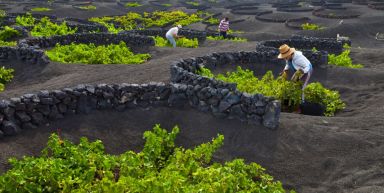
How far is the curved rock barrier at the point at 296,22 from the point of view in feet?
130

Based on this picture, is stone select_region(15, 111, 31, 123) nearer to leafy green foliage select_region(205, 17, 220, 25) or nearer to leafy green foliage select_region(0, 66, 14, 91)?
leafy green foliage select_region(0, 66, 14, 91)

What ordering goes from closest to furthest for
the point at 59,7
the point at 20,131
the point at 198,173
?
the point at 198,173 → the point at 20,131 → the point at 59,7

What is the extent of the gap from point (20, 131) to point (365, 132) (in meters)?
7.91

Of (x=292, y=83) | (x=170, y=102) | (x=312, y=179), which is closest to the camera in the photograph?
(x=312, y=179)

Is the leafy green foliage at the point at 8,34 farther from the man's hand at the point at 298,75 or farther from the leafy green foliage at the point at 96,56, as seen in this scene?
the man's hand at the point at 298,75

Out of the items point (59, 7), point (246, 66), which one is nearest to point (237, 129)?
point (246, 66)

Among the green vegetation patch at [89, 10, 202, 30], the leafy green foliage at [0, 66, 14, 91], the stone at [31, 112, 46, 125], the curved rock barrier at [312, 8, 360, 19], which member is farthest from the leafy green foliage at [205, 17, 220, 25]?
the stone at [31, 112, 46, 125]

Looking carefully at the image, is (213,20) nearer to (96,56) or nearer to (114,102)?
(96,56)

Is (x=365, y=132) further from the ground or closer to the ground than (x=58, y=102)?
closer to the ground

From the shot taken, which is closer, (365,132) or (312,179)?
(312,179)

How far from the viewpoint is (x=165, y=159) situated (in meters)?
8.52

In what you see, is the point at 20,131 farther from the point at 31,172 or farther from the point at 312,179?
the point at 312,179

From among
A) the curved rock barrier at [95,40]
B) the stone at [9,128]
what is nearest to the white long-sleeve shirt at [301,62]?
the stone at [9,128]

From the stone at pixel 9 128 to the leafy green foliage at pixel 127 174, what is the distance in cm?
120
